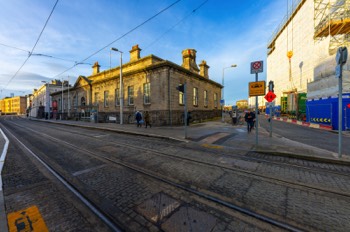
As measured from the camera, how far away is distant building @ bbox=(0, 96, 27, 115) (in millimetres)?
100062

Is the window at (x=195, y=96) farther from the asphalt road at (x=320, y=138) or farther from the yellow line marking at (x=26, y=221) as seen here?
the yellow line marking at (x=26, y=221)

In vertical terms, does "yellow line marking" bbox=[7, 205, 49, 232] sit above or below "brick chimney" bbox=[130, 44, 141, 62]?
below

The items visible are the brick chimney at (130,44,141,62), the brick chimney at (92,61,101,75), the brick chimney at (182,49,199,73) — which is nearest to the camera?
the brick chimney at (130,44,141,62)

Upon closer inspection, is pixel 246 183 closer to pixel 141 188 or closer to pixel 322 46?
pixel 141 188

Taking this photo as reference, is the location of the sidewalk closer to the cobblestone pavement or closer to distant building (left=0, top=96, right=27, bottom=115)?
the cobblestone pavement

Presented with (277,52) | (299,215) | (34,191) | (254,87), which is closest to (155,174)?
(34,191)

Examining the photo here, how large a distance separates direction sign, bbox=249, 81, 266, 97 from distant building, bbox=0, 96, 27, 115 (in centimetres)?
13643

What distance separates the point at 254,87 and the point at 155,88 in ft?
42.1

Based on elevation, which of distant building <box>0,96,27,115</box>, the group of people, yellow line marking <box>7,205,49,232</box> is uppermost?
distant building <box>0,96,27,115</box>

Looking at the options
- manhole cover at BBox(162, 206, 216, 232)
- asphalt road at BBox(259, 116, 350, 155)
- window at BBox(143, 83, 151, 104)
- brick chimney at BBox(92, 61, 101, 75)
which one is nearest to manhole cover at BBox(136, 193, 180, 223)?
manhole cover at BBox(162, 206, 216, 232)

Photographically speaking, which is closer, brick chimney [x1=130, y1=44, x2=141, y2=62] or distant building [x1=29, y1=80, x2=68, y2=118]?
brick chimney [x1=130, y1=44, x2=141, y2=62]

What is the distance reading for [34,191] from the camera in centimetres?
346

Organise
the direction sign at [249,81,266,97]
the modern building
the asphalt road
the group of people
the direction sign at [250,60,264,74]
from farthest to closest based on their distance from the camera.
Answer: the modern building → the group of people → the asphalt road → the direction sign at [250,60,264,74] → the direction sign at [249,81,266,97]

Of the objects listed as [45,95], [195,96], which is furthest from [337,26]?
[45,95]
